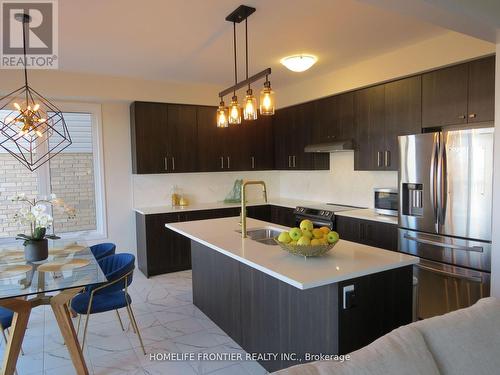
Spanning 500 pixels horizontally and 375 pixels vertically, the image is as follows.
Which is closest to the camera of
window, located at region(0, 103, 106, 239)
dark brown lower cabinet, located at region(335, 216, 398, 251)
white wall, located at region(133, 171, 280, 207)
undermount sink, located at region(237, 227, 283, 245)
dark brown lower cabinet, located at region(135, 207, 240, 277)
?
undermount sink, located at region(237, 227, 283, 245)

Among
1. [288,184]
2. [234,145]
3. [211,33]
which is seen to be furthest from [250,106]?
[288,184]

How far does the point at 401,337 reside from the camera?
4.30ft

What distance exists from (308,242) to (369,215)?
2052 millimetres

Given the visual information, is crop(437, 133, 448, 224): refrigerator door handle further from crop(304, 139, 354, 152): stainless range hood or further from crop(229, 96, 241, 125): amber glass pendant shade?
crop(229, 96, 241, 125): amber glass pendant shade

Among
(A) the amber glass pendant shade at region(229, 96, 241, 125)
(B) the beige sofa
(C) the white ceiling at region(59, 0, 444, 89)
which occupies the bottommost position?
(B) the beige sofa

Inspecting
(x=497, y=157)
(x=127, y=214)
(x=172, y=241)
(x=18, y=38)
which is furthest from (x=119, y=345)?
(x=497, y=157)

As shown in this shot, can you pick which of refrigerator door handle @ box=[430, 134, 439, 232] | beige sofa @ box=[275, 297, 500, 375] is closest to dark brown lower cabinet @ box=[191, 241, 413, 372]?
beige sofa @ box=[275, 297, 500, 375]

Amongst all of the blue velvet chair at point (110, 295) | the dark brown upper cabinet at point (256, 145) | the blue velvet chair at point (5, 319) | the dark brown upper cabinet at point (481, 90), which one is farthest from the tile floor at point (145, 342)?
the dark brown upper cabinet at point (481, 90)

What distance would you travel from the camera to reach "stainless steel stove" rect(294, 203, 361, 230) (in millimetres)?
4293

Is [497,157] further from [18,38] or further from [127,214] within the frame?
[127,214]

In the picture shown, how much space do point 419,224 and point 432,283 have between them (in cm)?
53

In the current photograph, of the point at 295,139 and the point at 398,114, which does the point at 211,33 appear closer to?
the point at 398,114

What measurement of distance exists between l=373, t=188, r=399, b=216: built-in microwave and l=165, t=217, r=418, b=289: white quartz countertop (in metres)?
1.42

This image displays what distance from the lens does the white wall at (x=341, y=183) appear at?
453 centimetres
